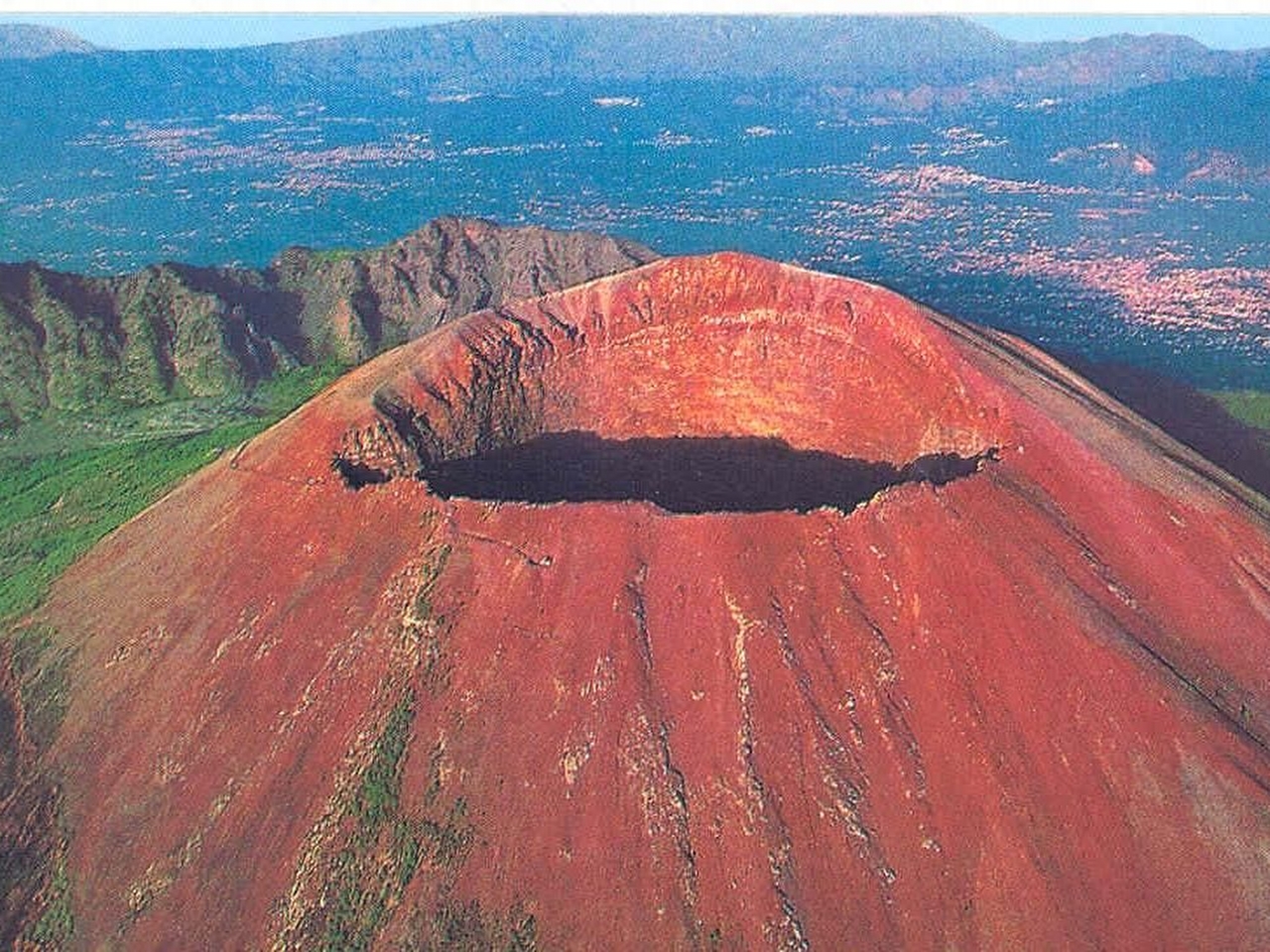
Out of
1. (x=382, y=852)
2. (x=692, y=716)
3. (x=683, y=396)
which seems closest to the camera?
(x=382, y=852)

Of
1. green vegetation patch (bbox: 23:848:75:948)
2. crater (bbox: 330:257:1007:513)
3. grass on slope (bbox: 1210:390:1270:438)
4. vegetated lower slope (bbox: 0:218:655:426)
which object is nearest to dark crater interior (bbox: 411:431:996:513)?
crater (bbox: 330:257:1007:513)

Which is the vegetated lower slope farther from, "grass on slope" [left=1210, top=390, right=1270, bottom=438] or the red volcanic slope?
the red volcanic slope

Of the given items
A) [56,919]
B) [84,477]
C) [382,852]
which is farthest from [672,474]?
[84,477]

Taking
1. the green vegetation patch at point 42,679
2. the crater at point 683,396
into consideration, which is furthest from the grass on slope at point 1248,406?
the green vegetation patch at point 42,679

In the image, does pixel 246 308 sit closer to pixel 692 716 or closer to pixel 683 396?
pixel 683 396

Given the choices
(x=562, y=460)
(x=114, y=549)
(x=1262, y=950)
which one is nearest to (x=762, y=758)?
(x=1262, y=950)

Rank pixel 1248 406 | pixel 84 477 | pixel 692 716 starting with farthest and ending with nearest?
pixel 1248 406
pixel 84 477
pixel 692 716
